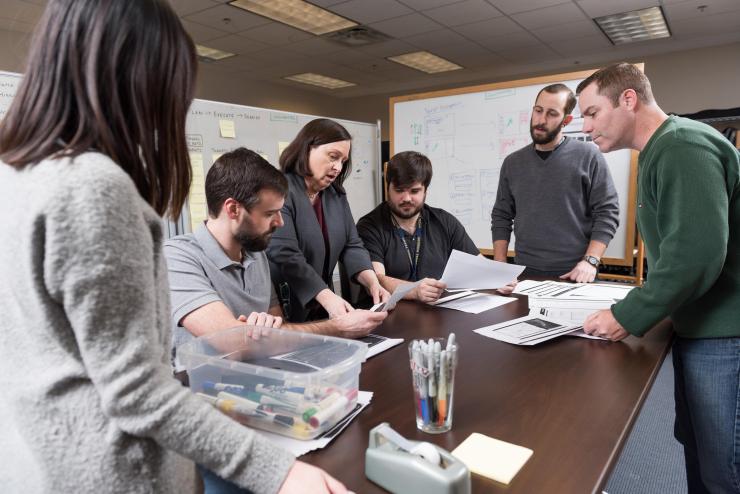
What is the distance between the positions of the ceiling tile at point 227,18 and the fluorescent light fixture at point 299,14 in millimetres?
121

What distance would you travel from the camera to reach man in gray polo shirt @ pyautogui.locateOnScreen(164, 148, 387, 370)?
1273mm

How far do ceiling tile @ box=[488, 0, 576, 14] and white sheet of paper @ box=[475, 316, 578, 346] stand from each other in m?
4.18

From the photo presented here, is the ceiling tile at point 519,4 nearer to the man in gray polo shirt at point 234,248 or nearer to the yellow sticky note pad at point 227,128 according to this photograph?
the yellow sticky note pad at point 227,128

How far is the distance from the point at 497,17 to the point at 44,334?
549 centimetres

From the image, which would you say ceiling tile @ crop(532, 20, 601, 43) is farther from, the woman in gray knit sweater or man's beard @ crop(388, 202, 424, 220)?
the woman in gray knit sweater

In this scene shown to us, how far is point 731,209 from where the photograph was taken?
1.20 m

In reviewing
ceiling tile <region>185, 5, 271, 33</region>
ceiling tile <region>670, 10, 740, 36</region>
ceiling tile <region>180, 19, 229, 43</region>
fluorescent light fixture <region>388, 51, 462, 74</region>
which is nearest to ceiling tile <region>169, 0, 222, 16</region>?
ceiling tile <region>185, 5, 271, 33</region>

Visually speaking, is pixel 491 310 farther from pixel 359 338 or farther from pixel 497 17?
pixel 497 17

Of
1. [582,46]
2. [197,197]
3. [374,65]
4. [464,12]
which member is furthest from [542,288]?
[374,65]

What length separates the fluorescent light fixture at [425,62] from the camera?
652 centimetres

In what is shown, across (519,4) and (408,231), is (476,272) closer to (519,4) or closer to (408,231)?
(408,231)

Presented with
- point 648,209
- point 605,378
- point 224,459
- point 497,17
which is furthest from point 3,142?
point 497,17

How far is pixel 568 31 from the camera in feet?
18.2

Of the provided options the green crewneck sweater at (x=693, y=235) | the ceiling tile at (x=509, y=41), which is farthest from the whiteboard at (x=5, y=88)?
the ceiling tile at (x=509, y=41)
